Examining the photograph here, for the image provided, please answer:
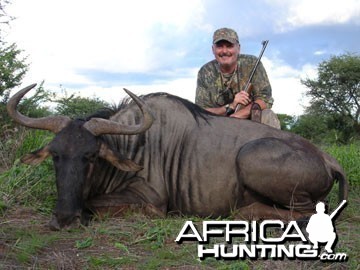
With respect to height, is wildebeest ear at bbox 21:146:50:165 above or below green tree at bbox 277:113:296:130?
below

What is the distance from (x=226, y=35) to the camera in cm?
599

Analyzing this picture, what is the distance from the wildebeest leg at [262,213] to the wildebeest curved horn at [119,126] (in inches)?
40.4

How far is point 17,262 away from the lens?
3.16 meters

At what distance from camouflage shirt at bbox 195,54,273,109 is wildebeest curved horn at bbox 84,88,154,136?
6.76 ft

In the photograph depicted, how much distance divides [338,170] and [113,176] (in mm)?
1842

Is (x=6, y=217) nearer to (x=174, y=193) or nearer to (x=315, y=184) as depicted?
(x=174, y=193)

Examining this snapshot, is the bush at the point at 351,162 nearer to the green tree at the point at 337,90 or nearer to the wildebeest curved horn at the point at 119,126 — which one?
the wildebeest curved horn at the point at 119,126

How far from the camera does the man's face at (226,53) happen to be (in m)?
5.98

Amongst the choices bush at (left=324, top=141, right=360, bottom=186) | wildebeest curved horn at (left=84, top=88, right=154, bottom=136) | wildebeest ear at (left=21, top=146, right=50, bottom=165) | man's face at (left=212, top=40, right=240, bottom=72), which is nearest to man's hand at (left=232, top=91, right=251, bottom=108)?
man's face at (left=212, top=40, right=240, bottom=72)

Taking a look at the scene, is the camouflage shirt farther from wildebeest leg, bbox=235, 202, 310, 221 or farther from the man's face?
wildebeest leg, bbox=235, 202, 310, 221

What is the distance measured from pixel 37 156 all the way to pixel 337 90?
2466 centimetres

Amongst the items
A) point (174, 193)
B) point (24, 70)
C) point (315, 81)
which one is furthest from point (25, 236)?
point (315, 81)

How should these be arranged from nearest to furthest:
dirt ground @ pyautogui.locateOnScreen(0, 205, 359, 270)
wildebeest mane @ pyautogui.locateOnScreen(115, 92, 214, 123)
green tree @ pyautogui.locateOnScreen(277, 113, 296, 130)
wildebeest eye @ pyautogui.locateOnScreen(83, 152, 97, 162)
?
dirt ground @ pyautogui.locateOnScreen(0, 205, 359, 270) < wildebeest eye @ pyautogui.locateOnScreen(83, 152, 97, 162) < wildebeest mane @ pyautogui.locateOnScreen(115, 92, 214, 123) < green tree @ pyautogui.locateOnScreen(277, 113, 296, 130)

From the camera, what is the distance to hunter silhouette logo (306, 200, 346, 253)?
131 inches
